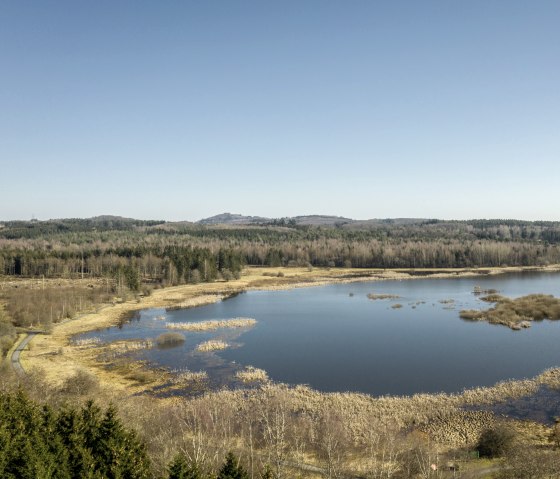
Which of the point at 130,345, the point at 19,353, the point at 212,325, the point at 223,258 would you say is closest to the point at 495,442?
the point at 130,345

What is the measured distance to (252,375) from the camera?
4212 centimetres

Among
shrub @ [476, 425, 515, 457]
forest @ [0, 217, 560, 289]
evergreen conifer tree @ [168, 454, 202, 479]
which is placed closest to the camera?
evergreen conifer tree @ [168, 454, 202, 479]

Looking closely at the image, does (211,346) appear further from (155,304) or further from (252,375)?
(155,304)

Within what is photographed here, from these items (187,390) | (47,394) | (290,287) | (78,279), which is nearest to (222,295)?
(290,287)

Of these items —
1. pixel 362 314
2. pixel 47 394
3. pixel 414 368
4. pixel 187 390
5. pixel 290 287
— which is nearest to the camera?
pixel 47 394

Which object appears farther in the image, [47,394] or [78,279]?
[78,279]

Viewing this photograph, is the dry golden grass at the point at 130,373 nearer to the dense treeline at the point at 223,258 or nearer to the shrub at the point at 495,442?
the shrub at the point at 495,442

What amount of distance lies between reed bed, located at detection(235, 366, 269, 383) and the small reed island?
37.5m

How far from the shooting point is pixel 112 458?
1805 cm

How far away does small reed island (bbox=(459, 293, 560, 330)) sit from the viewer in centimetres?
6488

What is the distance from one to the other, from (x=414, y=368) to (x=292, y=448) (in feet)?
69.2

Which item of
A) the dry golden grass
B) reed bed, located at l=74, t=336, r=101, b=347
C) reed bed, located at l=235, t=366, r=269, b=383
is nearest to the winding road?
the dry golden grass

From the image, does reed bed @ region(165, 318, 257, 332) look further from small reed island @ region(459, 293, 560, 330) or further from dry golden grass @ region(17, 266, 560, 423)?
small reed island @ region(459, 293, 560, 330)

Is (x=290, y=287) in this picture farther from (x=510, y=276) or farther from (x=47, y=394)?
(x=47, y=394)
